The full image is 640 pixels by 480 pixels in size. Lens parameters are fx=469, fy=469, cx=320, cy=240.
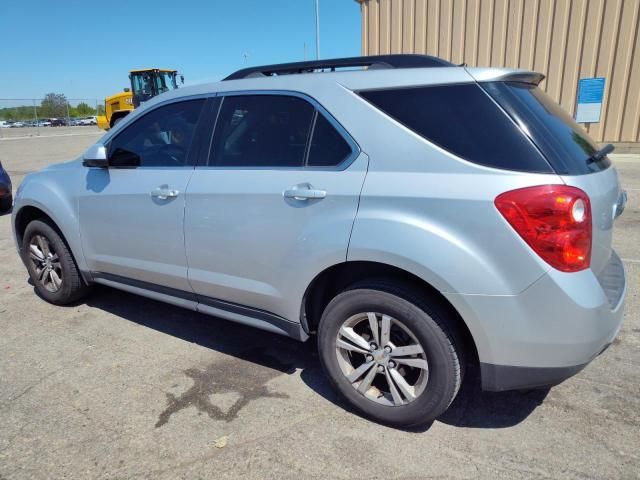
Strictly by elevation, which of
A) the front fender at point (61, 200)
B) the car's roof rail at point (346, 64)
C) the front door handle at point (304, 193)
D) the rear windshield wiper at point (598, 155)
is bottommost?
the front fender at point (61, 200)

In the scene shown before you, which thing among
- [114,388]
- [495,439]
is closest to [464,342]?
[495,439]

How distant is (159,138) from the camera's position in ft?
10.8

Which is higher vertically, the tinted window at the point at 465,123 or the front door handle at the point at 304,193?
the tinted window at the point at 465,123

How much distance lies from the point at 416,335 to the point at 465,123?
1012 millimetres

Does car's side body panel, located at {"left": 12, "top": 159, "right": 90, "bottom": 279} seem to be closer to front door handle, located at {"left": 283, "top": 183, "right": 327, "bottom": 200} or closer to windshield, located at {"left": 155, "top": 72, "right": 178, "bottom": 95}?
front door handle, located at {"left": 283, "top": 183, "right": 327, "bottom": 200}

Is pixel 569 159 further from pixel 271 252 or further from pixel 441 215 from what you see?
pixel 271 252

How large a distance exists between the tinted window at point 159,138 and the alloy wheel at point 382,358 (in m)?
1.58

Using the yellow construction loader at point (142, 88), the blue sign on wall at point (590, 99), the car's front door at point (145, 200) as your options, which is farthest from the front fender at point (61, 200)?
the yellow construction loader at point (142, 88)

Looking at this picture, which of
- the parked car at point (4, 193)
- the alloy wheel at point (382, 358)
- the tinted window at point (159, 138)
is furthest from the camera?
the parked car at point (4, 193)

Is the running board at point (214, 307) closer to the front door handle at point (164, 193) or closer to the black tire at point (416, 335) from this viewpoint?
the black tire at point (416, 335)

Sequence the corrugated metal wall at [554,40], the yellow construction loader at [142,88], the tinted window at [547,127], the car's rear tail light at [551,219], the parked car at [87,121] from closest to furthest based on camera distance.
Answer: the car's rear tail light at [551,219] → the tinted window at [547,127] → the corrugated metal wall at [554,40] → the yellow construction loader at [142,88] → the parked car at [87,121]

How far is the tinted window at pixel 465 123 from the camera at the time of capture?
2.02 m

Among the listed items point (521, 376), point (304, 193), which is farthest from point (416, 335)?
point (304, 193)

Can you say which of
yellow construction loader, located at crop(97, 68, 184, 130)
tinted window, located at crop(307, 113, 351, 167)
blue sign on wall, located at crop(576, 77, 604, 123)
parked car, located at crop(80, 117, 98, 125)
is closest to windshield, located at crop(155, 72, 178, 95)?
yellow construction loader, located at crop(97, 68, 184, 130)
